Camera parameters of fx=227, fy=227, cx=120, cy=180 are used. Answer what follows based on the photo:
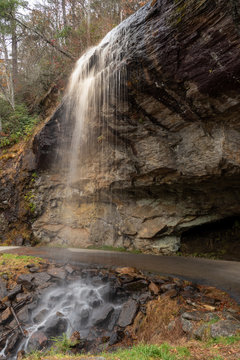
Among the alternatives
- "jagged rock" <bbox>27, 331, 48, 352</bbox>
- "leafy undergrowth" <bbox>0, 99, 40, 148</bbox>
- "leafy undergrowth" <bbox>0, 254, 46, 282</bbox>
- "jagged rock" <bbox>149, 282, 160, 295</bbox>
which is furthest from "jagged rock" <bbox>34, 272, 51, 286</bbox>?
"leafy undergrowth" <bbox>0, 99, 40, 148</bbox>

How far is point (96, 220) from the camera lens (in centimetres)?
1042

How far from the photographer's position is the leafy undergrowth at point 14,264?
19.7ft

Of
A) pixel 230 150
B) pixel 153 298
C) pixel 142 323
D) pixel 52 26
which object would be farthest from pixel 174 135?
pixel 52 26

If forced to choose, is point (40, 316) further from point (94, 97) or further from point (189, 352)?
point (94, 97)

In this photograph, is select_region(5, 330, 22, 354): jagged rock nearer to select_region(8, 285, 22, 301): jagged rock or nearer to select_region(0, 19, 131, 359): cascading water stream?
select_region(0, 19, 131, 359): cascading water stream

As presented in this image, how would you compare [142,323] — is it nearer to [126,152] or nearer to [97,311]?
[97,311]

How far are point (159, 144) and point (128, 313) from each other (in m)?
5.29

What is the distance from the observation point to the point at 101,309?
478 cm

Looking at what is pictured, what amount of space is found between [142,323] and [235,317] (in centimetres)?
158

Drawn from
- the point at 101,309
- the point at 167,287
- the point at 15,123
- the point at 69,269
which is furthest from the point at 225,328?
the point at 15,123

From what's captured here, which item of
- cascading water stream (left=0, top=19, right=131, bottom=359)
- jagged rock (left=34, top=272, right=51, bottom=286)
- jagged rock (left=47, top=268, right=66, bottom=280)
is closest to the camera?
cascading water stream (left=0, top=19, right=131, bottom=359)

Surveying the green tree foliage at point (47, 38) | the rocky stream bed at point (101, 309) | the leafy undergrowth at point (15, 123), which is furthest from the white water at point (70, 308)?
the green tree foliage at point (47, 38)

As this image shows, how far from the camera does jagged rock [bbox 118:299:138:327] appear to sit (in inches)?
167

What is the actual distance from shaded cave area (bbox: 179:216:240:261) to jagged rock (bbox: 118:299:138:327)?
Answer: 5073 mm
